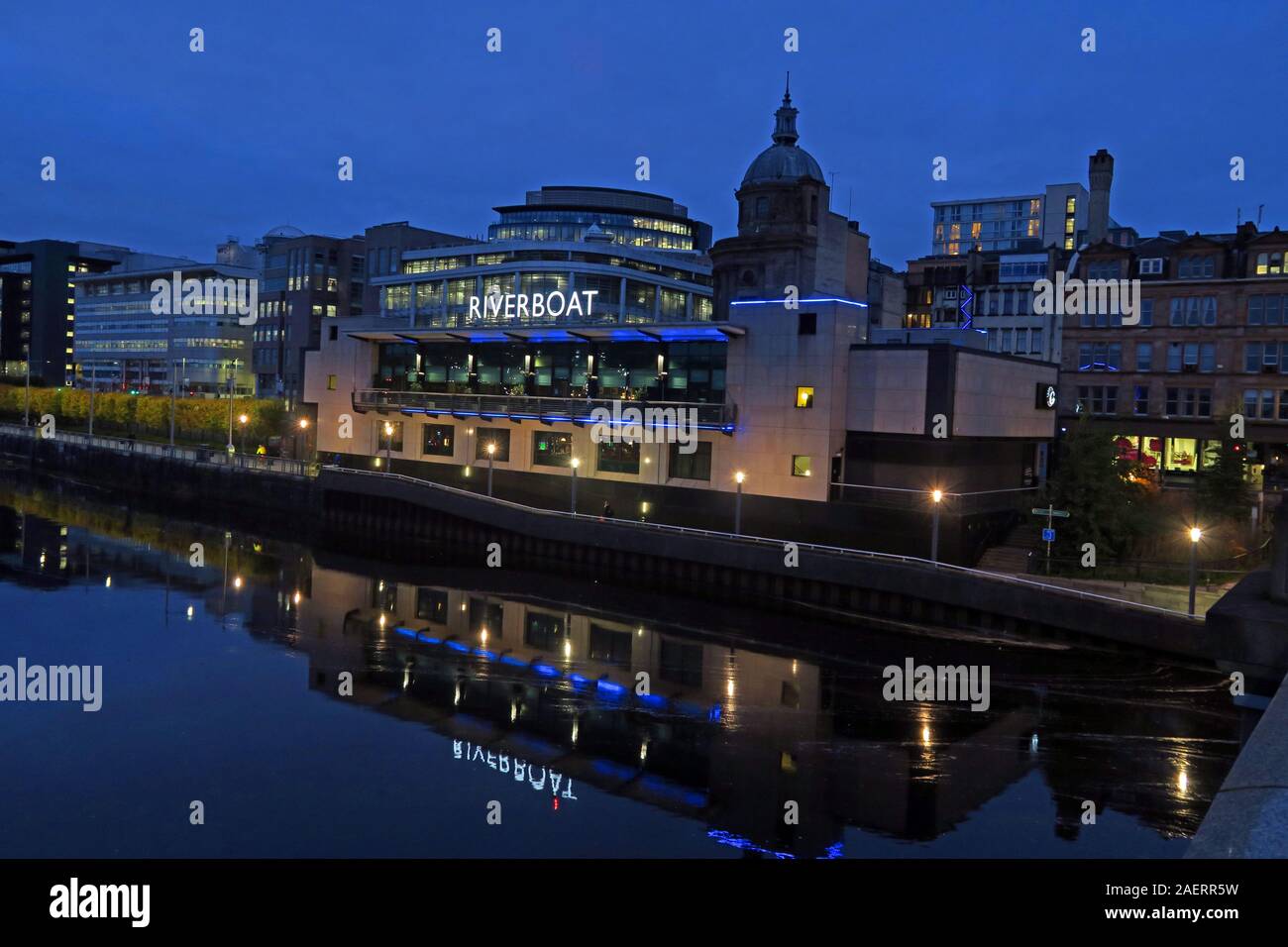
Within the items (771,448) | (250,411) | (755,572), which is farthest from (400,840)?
(250,411)

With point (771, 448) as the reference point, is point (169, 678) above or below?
below

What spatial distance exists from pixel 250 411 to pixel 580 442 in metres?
49.7

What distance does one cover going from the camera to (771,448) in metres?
51.3

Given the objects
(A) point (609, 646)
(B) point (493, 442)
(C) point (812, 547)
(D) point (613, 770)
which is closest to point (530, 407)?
(B) point (493, 442)

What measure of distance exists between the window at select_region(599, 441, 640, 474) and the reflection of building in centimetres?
3006

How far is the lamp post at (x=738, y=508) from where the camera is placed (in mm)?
47469

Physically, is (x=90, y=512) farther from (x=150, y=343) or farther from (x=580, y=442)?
(x=150, y=343)

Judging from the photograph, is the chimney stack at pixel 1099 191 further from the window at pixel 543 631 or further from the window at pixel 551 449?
the window at pixel 543 631

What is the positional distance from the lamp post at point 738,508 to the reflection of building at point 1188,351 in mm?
26023

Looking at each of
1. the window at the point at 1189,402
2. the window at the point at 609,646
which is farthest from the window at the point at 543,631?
the window at the point at 1189,402

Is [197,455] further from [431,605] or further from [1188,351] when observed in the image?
[1188,351]

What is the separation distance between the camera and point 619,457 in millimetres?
58250
